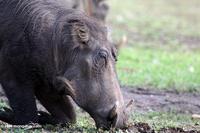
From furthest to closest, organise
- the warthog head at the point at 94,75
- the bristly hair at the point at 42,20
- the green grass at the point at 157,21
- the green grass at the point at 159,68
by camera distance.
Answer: the green grass at the point at 157,21
the green grass at the point at 159,68
the bristly hair at the point at 42,20
the warthog head at the point at 94,75

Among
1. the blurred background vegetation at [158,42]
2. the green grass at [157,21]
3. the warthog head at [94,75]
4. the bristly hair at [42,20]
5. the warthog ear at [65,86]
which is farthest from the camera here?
the green grass at [157,21]

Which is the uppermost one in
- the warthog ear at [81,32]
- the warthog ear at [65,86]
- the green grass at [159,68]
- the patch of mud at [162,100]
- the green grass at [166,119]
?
the warthog ear at [81,32]

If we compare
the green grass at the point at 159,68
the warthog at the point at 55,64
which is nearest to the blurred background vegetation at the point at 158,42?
the green grass at the point at 159,68

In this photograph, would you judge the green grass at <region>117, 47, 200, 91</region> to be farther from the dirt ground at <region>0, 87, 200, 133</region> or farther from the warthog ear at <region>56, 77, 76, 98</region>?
the warthog ear at <region>56, 77, 76, 98</region>

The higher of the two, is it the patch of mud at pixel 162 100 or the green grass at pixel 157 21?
the patch of mud at pixel 162 100

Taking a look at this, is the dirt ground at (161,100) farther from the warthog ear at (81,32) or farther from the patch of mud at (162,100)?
the warthog ear at (81,32)

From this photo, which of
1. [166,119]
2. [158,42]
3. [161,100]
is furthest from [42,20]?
[158,42]

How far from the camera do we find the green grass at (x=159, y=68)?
10.1 m

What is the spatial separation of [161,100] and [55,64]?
345cm

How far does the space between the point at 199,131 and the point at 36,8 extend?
6.06 feet

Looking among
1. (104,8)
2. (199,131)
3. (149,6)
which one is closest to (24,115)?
(199,131)

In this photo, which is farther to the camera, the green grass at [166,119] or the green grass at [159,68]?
the green grass at [159,68]

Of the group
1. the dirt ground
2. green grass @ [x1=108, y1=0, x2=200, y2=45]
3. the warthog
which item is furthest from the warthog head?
green grass @ [x1=108, y1=0, x2=200, y2=45]

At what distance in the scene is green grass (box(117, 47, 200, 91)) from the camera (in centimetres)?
1012
